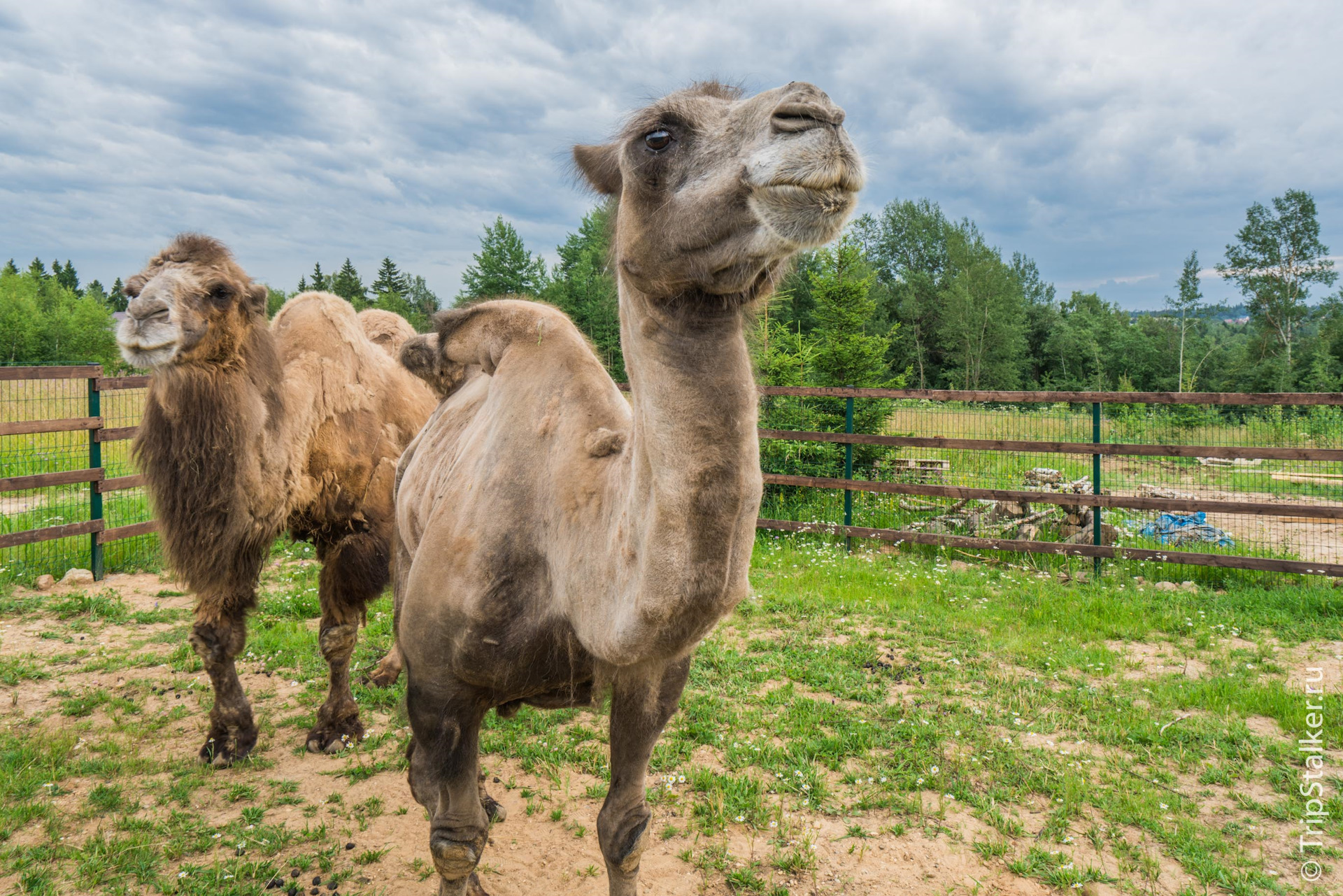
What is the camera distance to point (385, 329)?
618 centimetres

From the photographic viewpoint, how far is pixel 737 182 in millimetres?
1514

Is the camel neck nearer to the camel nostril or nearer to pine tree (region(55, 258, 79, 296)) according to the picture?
the camel nostril

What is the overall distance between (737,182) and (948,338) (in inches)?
1851

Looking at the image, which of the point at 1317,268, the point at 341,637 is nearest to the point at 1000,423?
the point at 341,637

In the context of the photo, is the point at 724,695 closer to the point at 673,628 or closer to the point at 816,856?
the point at 816,856

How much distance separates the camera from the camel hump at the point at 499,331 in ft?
9.36

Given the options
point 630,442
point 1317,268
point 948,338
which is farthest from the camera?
point 948,338

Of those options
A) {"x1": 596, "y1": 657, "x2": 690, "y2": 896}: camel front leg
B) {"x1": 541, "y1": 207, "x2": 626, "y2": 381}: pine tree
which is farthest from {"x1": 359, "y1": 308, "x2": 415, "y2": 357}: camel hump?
{"x1": 596, "y1": 657, "x2": 690, "y2": 896}: camel front leg

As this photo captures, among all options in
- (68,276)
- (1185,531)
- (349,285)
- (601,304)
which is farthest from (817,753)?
(68,276)

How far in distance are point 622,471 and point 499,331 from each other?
1.27 m

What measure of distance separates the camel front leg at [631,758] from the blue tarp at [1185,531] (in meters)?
8.04

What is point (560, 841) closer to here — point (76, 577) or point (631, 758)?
point (631, 758)

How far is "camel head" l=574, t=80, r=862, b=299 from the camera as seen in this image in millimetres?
1411

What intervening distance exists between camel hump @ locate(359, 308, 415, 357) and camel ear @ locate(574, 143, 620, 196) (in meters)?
4.09
